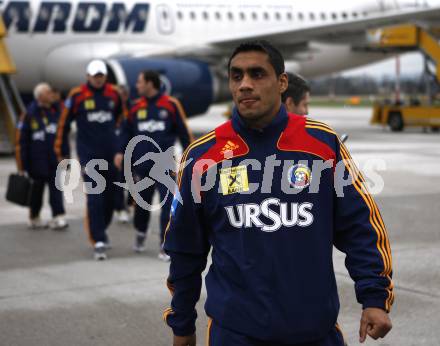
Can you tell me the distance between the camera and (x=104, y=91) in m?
8.29

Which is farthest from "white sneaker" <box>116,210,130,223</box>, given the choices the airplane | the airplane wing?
the airplane wing

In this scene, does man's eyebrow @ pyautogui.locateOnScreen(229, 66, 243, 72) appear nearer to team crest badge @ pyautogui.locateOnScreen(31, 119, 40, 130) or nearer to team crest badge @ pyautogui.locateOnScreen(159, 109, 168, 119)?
team crest badge @ pyautogui.locateOnScreen(159, 109, 168, 119)

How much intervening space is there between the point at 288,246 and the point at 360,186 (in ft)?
1.30

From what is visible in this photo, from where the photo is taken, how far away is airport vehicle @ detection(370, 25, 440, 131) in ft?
74.9

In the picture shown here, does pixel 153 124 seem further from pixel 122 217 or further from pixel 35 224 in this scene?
pixel 35 224

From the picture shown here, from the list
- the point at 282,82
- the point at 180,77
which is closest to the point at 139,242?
the point at 282,82

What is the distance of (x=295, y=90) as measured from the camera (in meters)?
4.66

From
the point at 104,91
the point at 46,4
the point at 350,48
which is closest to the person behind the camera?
the point at 104,91

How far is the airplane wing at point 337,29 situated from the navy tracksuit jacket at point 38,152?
1098cm

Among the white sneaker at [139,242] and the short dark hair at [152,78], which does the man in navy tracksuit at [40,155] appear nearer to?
the white sneaker at [139,242]

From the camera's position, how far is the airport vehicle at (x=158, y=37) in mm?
18922

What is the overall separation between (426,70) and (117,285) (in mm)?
18772

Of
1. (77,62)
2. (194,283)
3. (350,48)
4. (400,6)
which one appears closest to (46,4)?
(77,62)

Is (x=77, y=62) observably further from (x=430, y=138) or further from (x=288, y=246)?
(x=288, y=246)
